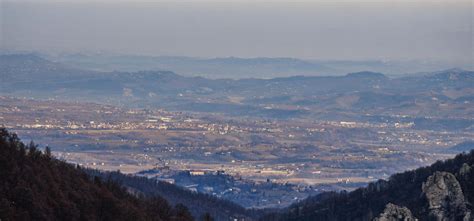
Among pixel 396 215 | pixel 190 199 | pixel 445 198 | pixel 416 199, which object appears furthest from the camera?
pixel 190 199

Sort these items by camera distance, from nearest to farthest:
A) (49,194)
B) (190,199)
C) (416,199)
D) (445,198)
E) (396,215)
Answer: (49,194) → (396,215) → (445,198) → (416,199) → (190,199)

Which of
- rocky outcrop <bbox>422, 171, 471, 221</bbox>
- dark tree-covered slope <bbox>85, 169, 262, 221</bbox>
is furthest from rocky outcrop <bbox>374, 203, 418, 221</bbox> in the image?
dark tree-covered slope <bbox>85, 169, 262, 221</bbox>

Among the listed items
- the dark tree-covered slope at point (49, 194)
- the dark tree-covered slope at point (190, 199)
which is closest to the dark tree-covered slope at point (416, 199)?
the dark tree-covered slope at point (190, 199)

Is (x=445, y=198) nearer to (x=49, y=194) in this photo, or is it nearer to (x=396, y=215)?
(x=396, y=215)

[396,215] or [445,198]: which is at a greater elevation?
[445,198]

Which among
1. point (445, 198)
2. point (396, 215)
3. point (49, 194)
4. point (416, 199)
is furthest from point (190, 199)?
point (49, 194)

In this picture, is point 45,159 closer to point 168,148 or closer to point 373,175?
point 373,175

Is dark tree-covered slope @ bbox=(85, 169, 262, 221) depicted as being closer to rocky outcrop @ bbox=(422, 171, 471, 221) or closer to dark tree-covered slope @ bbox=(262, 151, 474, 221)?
dark tree-covered slope @ bbox=(262, 151, 474, 221)

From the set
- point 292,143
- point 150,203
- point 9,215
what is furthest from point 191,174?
point 9,215

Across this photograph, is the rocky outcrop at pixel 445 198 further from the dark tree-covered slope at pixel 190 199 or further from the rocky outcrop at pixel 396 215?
the dark tree-covered slope at pixel 190 199
